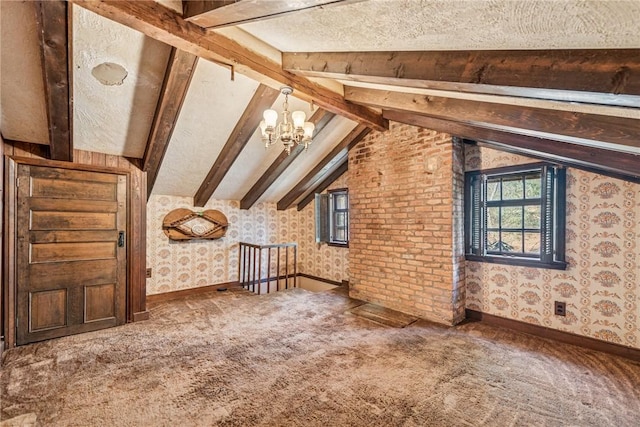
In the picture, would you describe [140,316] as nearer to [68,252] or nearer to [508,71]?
[68,252]

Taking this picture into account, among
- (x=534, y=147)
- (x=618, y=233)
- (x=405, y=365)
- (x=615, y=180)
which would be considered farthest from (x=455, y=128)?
(x=405, y=365)

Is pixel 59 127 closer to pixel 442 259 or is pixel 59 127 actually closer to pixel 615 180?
pixel 442 259

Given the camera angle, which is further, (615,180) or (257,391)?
(615,180)

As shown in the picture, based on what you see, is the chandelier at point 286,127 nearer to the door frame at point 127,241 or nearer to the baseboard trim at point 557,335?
the door frame at point 127,241

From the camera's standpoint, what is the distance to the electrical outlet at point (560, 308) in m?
2.98

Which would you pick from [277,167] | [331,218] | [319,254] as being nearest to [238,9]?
[277,167]

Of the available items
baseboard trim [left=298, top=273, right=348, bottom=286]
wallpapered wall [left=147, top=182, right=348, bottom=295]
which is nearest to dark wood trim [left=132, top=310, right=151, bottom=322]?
wallpapered wall [left=147, top=182, right=348, bottom=295]

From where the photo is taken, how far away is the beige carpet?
191cm

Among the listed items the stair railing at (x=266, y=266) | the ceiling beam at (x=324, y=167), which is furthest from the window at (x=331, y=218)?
the stair railing at (x=266, y=266)

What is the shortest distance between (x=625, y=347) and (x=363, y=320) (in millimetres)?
2519

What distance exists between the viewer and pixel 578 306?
290cm

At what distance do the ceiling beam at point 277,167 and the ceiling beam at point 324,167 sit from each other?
603mm

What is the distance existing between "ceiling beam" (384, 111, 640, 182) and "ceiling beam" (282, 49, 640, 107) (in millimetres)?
1204

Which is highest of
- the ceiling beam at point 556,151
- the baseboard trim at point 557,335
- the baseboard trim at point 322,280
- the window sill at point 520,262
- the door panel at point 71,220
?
the ceiling beam at point 556,151
